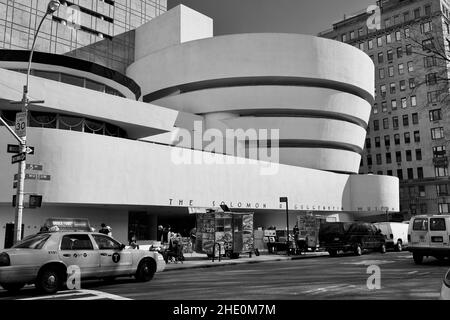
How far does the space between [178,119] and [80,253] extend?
1401 inches

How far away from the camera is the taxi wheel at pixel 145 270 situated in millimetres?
13383

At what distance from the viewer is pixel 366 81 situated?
190 feet

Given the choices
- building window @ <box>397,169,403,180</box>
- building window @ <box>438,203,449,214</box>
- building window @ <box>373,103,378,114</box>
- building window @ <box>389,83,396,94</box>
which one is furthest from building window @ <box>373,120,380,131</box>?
building window @ <box>438,203,449,214</box>

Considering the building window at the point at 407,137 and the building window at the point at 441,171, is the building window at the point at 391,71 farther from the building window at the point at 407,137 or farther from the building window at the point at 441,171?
the building window at the point at 441,171

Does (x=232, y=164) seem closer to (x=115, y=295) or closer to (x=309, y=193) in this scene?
(x=309, y=193)

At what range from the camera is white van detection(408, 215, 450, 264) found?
17781mm

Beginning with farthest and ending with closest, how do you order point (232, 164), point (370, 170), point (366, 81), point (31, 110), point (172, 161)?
point (370, 170)
point (366, 81)
point (232, 164)
point (172, 161)
point (31, 110)

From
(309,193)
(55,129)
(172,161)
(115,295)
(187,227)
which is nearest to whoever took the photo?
(115,295)

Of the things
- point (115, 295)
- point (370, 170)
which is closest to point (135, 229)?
point (115, 295)

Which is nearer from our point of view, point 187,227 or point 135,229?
point 135,229

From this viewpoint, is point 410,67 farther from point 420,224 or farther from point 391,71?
point 420,224

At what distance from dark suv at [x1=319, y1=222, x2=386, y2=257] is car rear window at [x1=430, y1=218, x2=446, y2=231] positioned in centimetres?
758

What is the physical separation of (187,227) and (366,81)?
3237 centimetres

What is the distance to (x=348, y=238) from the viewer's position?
25625mm
